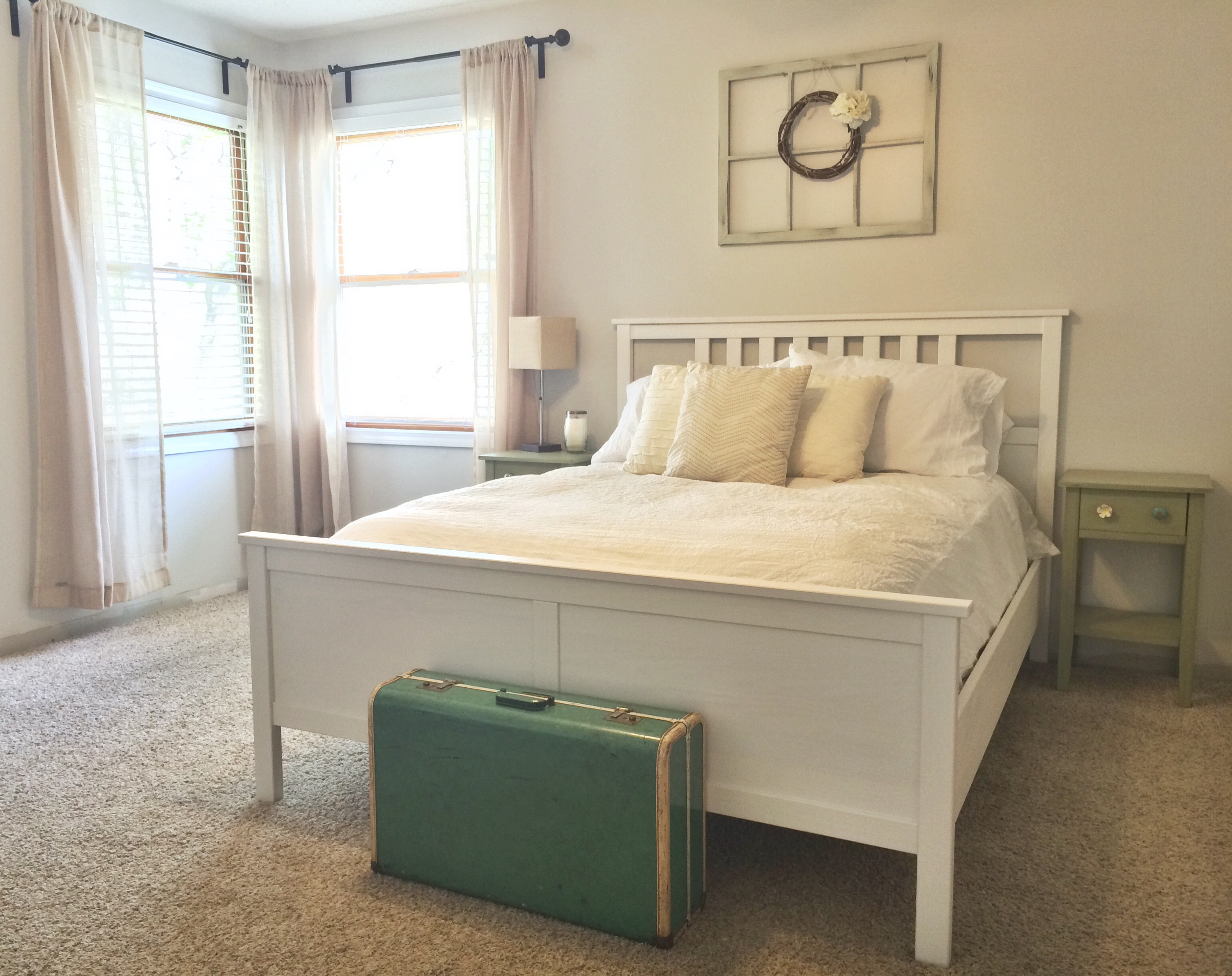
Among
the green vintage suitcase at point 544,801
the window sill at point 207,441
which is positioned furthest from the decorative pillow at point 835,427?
the window sill at point 207,441

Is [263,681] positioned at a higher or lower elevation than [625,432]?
lower

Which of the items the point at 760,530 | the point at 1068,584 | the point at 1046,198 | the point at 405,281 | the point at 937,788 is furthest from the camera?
the point at 405,281

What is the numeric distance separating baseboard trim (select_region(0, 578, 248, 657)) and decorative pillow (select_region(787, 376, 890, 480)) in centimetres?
193

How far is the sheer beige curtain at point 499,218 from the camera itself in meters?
4.16

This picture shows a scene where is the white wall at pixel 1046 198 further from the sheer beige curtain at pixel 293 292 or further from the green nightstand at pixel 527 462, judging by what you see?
the sheer beige curtain at pixel 293 292

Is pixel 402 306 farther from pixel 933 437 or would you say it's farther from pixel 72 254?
pixel 933 437

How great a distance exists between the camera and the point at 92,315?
145 inches

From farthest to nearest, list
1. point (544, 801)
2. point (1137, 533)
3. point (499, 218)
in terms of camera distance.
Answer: point (499, 218), point (1137, 533), point (544, 801)

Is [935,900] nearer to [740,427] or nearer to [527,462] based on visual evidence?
[740,427]

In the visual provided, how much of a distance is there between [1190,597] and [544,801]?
2.21 m

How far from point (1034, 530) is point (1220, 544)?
1.91 feet

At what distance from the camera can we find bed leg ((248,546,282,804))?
2.34 meters

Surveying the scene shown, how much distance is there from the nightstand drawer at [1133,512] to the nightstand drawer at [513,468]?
1867 millimetres

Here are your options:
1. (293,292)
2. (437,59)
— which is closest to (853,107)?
(437,59)
